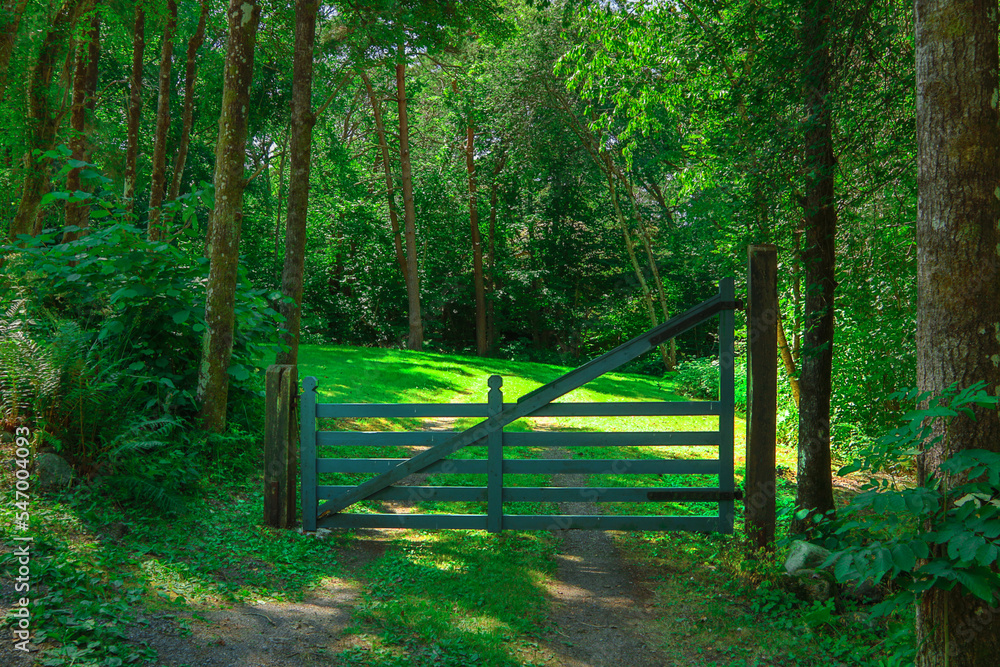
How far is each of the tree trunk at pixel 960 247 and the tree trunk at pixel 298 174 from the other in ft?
19.5

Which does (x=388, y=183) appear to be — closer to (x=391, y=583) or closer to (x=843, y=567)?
(x=391, y=583)

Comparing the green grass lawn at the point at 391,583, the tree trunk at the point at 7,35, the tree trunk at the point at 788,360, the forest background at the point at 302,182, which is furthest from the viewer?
the tree trunk at the point at 788,360

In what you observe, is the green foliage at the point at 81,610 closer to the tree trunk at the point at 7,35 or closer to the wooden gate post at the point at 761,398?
the wooden gate post at the point at 761,398

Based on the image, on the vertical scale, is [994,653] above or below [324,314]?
below

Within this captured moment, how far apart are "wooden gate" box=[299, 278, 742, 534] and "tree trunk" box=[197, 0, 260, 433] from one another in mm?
1399

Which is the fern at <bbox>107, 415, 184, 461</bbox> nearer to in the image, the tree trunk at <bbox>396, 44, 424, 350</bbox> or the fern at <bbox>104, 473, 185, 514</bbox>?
the fern at <bbox>104, 473, 185, 514</bbox>

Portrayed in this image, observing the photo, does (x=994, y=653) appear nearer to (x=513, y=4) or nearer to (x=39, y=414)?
(x=39, y=414)

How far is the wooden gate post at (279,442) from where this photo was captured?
5.36 meters

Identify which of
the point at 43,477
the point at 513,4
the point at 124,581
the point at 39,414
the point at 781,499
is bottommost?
the point at 781,499

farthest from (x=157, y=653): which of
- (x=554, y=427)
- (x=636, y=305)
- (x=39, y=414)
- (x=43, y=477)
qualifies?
(x=636, y=305)

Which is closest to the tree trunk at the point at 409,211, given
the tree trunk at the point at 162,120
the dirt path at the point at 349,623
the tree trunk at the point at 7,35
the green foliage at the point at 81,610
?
the tree trunk at the point at 162,120

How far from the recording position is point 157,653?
3.34 m

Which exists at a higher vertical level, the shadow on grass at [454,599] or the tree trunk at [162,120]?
the tree trunk at [162,120]

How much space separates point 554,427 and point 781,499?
14.5ft
